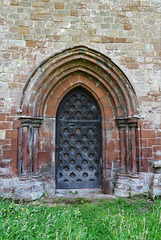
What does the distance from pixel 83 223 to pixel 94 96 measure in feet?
9.90

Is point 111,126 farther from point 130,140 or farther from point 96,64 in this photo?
point 96,64

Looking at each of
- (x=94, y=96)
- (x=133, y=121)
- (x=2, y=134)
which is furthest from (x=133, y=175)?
(x=2, y=134)

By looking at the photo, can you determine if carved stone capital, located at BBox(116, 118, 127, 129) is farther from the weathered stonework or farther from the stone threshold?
the stone threshold

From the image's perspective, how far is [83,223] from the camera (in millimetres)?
2838

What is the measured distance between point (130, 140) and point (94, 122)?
1050 millimetres

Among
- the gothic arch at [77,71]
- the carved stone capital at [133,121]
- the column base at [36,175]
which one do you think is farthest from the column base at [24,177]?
the carved stone capital at [133,121]

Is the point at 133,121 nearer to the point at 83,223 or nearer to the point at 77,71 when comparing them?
the point at 77,71

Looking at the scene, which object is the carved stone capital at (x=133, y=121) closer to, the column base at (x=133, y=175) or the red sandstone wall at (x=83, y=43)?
the red sandstone wall at (x=83, y=43)

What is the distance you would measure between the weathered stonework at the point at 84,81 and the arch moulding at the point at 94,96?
0.02 m

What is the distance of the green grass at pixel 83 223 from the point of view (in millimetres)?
2408

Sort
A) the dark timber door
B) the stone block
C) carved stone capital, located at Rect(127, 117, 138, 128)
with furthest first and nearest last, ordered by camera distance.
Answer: the dark timber door < carved stone capital, located at Rect(127, 117, 138, 128) < the stone block

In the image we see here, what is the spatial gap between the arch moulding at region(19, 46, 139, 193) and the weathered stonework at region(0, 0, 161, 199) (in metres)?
0.02

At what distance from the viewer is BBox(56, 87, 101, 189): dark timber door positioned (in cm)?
471

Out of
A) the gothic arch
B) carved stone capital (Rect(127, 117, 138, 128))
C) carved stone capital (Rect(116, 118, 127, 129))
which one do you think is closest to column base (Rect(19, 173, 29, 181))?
the gothic arch
